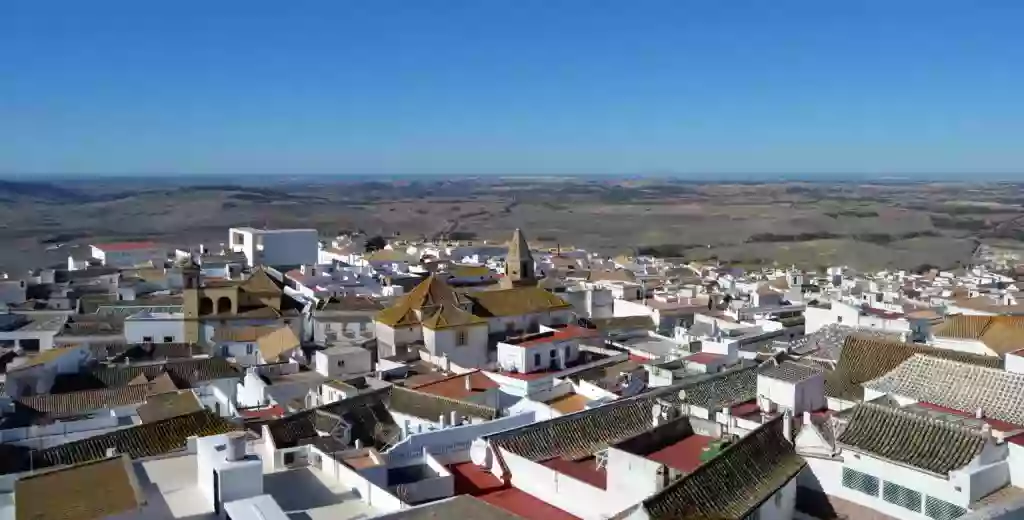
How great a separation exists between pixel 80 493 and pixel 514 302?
19033mm

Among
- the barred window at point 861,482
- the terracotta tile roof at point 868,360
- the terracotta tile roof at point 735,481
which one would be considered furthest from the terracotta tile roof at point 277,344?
the barred window at point 861,482

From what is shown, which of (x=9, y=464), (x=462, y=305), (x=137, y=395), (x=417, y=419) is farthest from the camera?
(x=462, y=305)

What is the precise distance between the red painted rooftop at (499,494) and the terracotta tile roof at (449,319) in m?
10.8

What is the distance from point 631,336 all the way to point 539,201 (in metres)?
140

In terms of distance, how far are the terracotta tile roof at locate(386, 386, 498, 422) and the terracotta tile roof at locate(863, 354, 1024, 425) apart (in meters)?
7.49

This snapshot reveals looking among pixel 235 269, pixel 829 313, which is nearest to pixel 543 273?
pixel 235 269

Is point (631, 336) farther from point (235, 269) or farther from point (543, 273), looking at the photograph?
point (235, 269)

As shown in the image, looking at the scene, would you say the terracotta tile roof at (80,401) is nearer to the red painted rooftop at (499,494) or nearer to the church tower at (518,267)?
the red painted rooftop at (499,494)

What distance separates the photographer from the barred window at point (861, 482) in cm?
1174

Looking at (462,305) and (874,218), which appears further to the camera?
(874,218)

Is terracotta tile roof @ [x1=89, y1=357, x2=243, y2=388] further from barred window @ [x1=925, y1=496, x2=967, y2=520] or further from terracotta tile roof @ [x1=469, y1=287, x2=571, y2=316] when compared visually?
barred window @ [x1=925, y1=496, x2=967, y2=520]

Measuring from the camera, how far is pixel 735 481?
1096 centimetres

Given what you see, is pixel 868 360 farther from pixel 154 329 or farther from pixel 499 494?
pixel 154 329

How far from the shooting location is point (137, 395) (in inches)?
810
